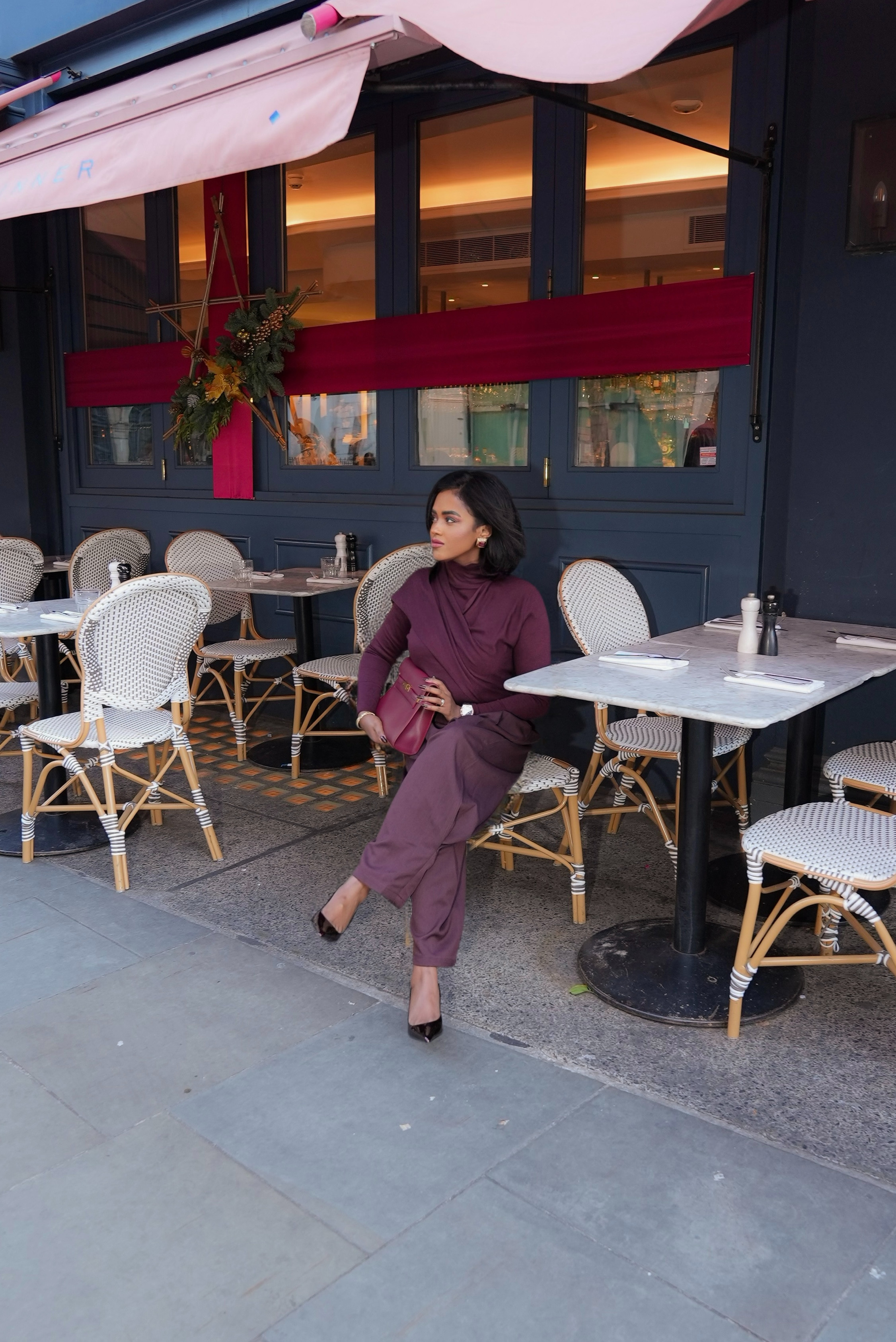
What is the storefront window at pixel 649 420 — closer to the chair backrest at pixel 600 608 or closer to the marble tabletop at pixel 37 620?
the chair backrest at pixel 600 608

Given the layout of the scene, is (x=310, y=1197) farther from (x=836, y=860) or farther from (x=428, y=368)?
(x=428, y=368)

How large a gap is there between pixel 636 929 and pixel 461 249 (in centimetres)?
348

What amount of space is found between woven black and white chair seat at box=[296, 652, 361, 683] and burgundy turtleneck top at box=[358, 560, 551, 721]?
1.40 m

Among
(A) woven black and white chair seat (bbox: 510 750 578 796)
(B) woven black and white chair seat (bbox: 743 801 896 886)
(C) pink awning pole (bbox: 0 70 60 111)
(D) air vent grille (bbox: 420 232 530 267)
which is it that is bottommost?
(A) woven black and white chair seat (bbox: 510 750 578 796)

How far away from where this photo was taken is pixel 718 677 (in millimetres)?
3066

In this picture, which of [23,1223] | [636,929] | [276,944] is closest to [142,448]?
[276,944]

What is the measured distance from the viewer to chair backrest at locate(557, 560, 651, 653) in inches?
157

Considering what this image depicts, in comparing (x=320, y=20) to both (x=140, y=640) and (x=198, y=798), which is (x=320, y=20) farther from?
(x=198, y=798)

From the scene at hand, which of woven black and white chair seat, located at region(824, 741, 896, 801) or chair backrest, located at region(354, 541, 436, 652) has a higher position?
chair backrest, located at region(354, 541, 436, 652)

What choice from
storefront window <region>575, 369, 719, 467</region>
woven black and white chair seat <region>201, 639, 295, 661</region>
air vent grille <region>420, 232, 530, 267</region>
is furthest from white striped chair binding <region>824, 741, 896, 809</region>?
woven black and white chair seat <region>201, 639, 295, 661</region>

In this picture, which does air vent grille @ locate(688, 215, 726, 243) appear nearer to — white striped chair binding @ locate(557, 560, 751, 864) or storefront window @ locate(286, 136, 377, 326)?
white striped chair binding @ locate(557, 560, 751, 864)

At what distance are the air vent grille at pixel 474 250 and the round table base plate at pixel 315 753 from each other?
245 centimetres

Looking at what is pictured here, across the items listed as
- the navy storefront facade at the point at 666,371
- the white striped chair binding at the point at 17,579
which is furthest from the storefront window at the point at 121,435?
the white striped chair binding at the point at 17,579

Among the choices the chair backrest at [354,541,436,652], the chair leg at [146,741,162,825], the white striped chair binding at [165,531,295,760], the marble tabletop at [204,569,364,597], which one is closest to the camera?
the chair leg at [146,741,162,825]
